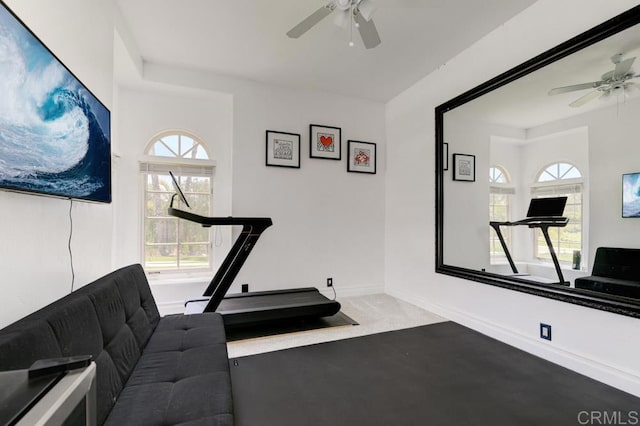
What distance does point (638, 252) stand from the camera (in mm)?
1822

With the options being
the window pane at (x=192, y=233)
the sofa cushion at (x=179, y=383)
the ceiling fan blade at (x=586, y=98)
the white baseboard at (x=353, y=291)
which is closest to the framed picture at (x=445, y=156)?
the ceiling fan blade at (x=586, y=98)

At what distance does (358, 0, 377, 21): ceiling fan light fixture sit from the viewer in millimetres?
1959

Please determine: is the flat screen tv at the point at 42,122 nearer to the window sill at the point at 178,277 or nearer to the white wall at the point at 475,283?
the window sill at the point at 178,277

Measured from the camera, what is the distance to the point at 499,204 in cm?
277

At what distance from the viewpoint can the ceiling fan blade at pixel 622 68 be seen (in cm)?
188

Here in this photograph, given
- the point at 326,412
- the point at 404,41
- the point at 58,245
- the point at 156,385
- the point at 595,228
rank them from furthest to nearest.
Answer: the point at 404,41, the point at 595,228, the point at 326,412, the point at 58,245, the point at 156,385

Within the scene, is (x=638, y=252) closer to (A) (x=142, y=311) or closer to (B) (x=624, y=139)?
(B) (x=624, y=139)

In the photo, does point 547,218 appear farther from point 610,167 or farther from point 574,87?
point 574,87

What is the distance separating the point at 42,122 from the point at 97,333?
40.0 inches

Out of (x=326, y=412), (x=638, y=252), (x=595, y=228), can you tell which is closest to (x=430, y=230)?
(x=595, y=228)

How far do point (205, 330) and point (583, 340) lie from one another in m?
2.75

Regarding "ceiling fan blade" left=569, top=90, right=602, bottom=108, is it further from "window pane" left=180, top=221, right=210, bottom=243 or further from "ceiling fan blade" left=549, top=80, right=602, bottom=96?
"window pane" left=180, top=221, right=210, bottom=243

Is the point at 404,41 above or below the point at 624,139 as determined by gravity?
above

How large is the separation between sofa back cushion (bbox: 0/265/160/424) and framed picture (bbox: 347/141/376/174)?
10.3ft
